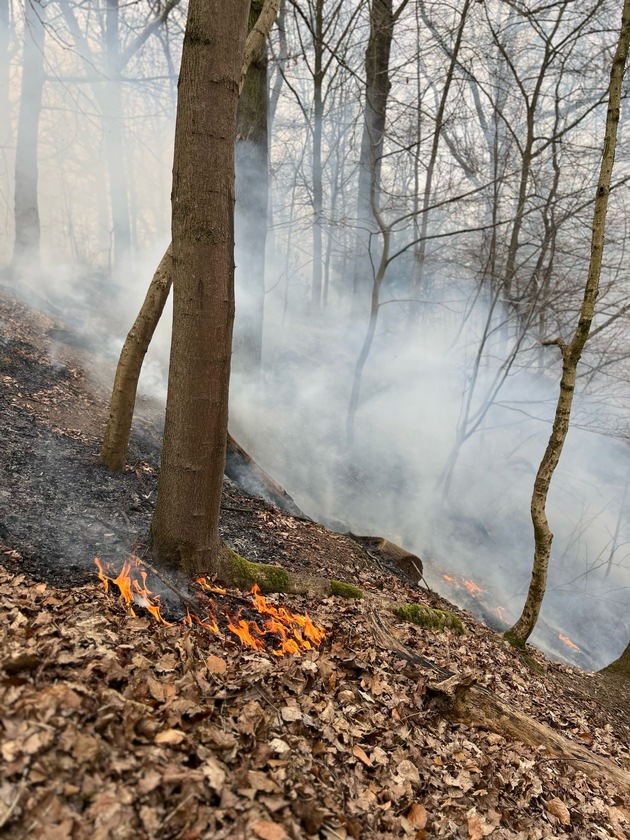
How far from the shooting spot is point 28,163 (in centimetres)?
1194

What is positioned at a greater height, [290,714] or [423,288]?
[423,288]

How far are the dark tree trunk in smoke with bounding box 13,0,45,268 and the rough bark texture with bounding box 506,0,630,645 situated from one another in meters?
11.8

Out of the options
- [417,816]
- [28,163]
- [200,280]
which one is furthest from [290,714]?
[28,163]

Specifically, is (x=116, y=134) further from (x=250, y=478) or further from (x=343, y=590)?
(x=343, y=590)

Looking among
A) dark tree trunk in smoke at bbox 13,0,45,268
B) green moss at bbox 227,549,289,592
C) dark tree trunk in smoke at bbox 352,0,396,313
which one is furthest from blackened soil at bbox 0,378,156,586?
dark tree trunk in smoke at bbox 13,0,45,268

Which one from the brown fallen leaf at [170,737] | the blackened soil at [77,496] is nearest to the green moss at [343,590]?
the blackened soil at [77,496]

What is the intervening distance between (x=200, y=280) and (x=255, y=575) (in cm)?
219

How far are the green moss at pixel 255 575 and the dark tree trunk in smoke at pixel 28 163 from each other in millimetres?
11592

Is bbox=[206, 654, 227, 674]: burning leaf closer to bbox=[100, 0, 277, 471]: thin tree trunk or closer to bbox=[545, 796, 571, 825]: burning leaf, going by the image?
bbox=[545, 796, 571, 825]: burning leaf

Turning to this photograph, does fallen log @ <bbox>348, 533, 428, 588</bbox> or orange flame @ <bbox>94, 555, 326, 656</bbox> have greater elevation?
orange flame @ <bbox>94, 555, 326, 656</bbox>

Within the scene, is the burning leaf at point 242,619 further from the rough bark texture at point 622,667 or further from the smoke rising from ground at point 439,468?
the smoke rising from ground at point 439,468

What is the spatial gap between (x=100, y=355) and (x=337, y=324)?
12372mm

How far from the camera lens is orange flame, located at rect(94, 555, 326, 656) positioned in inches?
118

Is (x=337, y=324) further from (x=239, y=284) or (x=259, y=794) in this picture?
(x=259, y=794)
